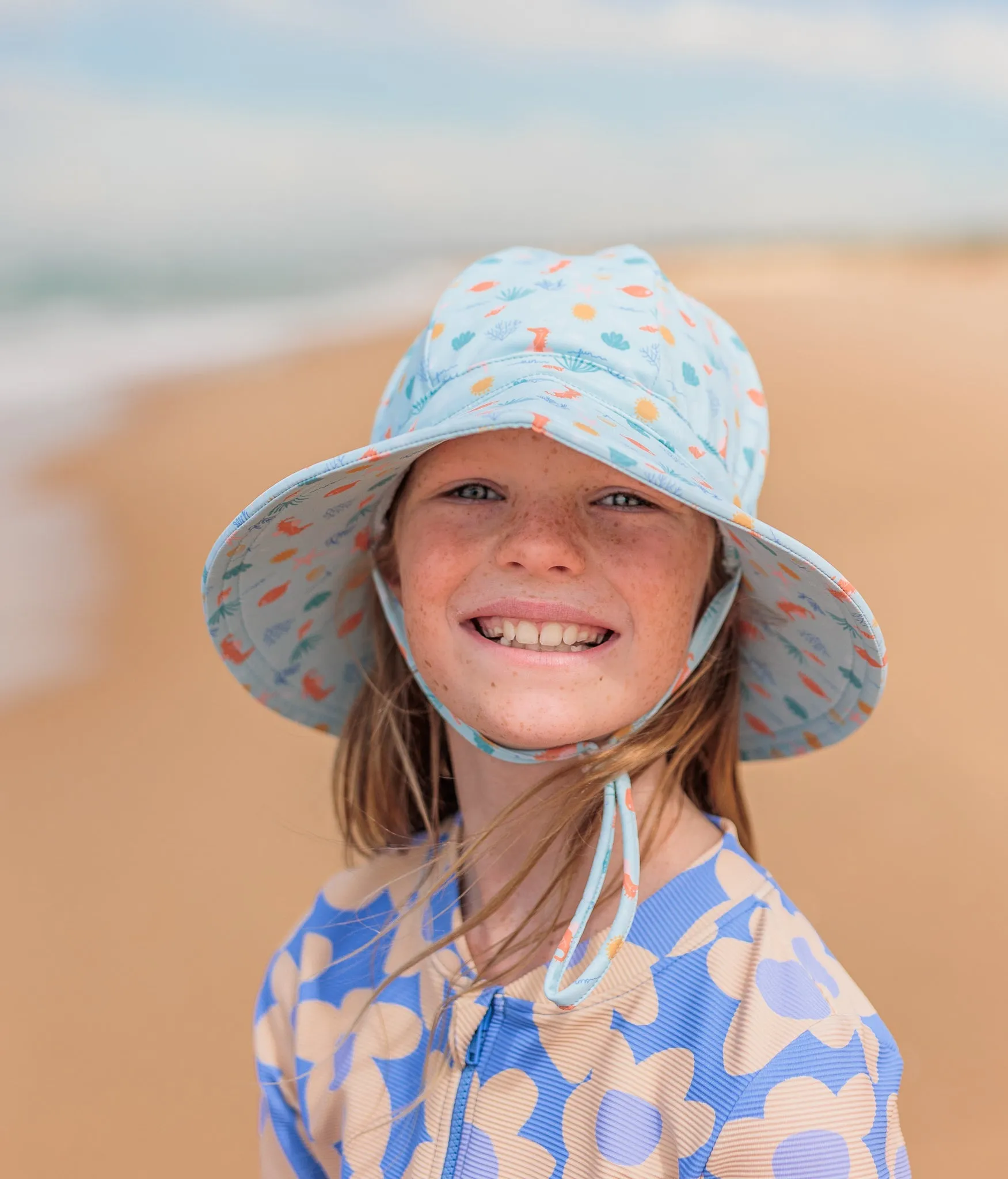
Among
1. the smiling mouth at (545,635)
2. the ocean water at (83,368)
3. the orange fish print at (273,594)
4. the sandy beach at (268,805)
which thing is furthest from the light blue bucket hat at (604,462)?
the ocean water at (83,368)

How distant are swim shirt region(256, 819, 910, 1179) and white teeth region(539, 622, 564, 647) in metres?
0.24

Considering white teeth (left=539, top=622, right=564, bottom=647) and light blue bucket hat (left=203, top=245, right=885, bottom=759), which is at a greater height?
light blue bucket hat (left=203, top=245, right=885, bottom=759)

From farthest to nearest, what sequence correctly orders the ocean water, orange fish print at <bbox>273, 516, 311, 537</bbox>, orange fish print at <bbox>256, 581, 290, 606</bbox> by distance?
the ocean water, orange fish print at <bbox>256, 581, 290, 606</bbox>, orange fish print at <bbox>273, 516, 311, 537</bbox>

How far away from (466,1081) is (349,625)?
52 centimetres

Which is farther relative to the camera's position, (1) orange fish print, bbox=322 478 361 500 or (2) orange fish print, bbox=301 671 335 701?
(2) orange fish print, bbox=301 671 335 701

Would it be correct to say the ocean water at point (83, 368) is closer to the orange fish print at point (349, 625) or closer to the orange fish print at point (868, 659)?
the orange fish print at point (349, 625)

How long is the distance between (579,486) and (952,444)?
11.0ft

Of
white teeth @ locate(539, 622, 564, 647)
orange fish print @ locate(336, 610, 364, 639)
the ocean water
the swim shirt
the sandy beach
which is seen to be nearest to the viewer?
the swim shirt

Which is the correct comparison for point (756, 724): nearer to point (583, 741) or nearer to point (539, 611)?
point (583, 741)

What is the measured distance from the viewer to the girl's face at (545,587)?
40.4 inches

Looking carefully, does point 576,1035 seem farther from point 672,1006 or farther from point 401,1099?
point 401,1099

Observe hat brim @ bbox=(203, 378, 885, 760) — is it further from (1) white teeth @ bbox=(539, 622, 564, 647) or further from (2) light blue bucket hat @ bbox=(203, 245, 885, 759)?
(1) white teeth @ bbox=(539, 622, 564, 647)

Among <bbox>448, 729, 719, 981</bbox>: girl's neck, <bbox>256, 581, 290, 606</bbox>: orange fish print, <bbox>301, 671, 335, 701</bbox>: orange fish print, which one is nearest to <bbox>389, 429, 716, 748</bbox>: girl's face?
<bbox>448, 729, 719, 981</bbox>: girl's neck

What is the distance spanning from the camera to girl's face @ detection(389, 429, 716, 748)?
1025mm
